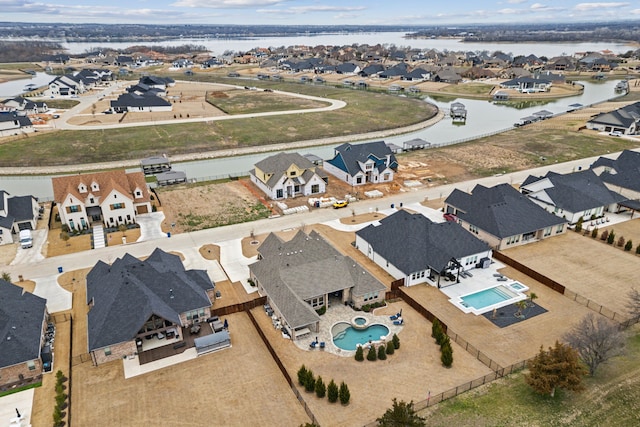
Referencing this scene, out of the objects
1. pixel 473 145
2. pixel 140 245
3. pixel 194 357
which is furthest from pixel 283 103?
pixel 194 357

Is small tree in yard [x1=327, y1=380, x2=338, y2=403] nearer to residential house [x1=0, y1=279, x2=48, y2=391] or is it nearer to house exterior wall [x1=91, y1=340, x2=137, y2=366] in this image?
house exterior wall [x1=91, y1=340, x2=137, y2=366]

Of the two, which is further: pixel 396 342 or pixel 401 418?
pixel 396 342

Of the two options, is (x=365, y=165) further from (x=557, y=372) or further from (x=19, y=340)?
(x=19, y=340)

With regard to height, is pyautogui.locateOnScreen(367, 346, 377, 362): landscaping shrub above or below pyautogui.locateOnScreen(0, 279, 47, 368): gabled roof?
below

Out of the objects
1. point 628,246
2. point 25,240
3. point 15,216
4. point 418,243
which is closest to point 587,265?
point 628,246

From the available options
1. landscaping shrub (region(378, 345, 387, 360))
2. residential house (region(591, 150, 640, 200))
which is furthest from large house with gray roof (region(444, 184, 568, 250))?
landscaping shrub (region(378, 345, 387, 360))
